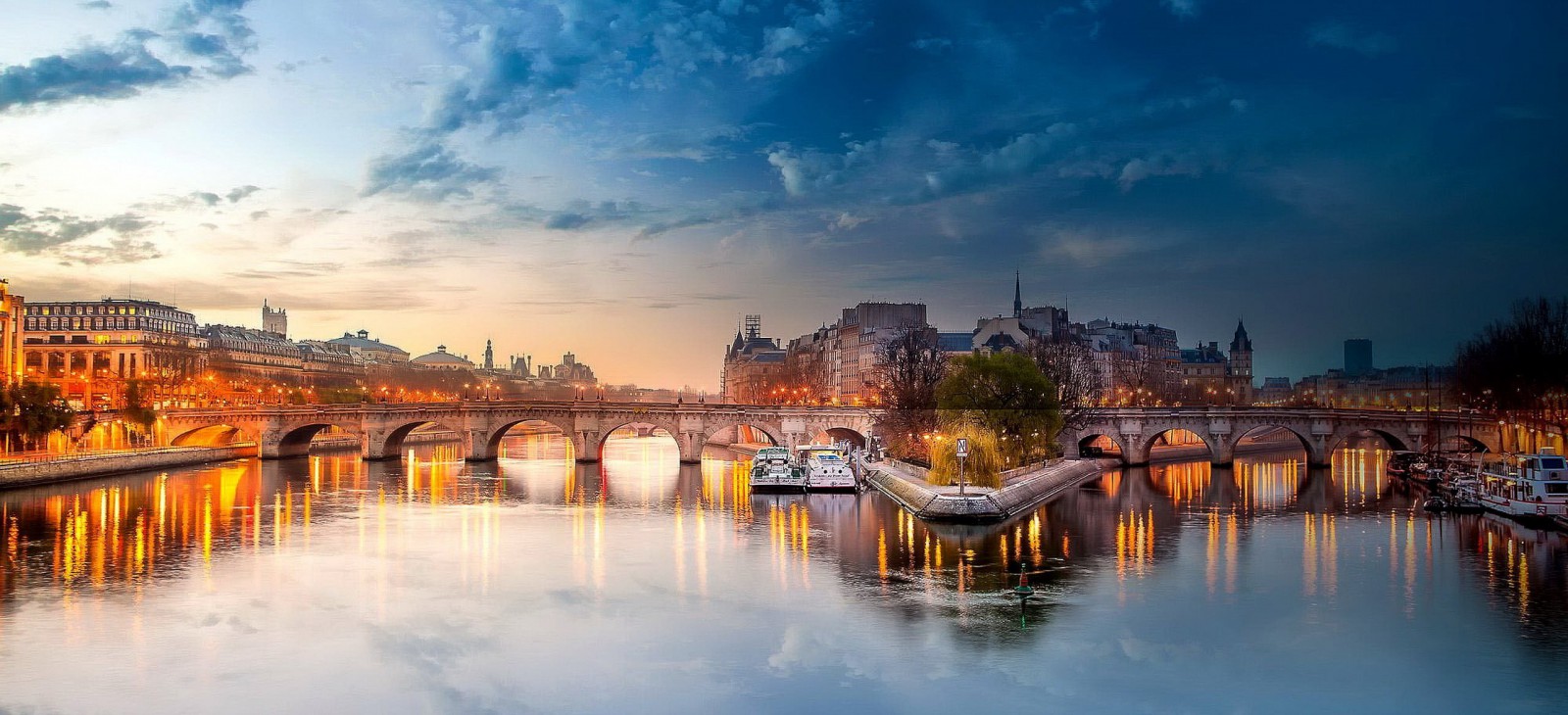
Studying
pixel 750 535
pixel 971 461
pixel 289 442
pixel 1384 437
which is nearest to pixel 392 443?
pixel 289 442

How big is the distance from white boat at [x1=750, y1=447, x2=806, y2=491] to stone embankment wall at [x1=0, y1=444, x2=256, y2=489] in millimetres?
43076

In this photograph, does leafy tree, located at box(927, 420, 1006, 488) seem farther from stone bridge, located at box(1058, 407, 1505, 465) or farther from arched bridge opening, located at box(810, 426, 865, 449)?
arched bridge opening, located at box(810, 426, 865, 449)

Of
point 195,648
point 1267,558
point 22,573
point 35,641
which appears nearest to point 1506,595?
point 1267,558

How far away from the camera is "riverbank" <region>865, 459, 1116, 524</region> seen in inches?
2245

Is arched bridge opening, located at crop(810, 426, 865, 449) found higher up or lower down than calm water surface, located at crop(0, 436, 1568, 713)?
higher up

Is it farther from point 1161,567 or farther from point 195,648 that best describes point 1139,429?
point 195,648

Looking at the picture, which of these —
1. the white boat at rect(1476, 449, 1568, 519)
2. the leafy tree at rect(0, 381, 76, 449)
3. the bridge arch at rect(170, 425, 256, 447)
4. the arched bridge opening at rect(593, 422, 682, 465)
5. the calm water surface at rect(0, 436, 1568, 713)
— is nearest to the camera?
the calm water surface at rect(0, 436, 1568, 713)

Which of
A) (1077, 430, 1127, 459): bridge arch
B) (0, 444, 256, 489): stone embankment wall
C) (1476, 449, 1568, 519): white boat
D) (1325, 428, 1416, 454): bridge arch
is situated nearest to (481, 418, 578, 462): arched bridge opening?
(0, 444, 256, 489): stone embankment wall

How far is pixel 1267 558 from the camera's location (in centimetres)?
4809

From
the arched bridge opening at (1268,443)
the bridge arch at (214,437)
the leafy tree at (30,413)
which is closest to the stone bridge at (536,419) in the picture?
the bridge arch at (214,437)

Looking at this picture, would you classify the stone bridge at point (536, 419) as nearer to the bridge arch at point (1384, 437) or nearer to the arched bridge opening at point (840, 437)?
the arched bridge opening at point (840, 437)

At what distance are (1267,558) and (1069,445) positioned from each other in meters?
53.0

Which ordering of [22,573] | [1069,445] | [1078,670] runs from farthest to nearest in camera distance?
[1069,445]
[22,573]
[1078,670]

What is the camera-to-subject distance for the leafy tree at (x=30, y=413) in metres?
85.9
